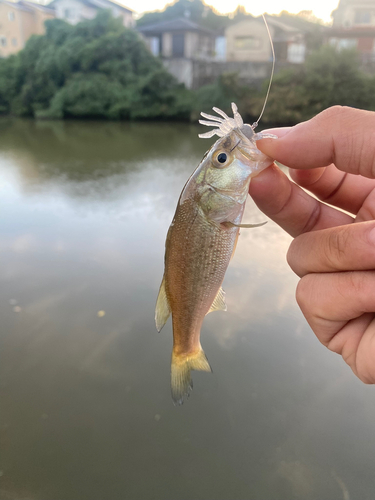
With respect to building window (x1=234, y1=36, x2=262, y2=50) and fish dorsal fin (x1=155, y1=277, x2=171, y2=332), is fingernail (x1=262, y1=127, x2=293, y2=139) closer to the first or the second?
fish dorsal fin (x1=155, y1=277, x2=171, y2=332)

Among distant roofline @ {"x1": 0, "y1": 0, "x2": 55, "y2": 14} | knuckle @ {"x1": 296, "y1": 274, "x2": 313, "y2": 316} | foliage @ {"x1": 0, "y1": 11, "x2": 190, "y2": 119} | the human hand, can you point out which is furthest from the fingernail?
distant roofline @ {"x1": 0, "y1": 0, "x2": 55, "y2": 14}

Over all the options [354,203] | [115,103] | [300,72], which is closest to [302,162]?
[354,203]

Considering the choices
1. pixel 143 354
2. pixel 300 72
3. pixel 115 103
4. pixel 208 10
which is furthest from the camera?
pixel 208 10

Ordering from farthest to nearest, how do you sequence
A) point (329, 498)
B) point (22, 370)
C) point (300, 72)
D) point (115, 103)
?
1. point (115, 103)
2. point (300, 72)
3. point (22, 370)
4. point (329, 498)

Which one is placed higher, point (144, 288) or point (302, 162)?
point (302, 162)

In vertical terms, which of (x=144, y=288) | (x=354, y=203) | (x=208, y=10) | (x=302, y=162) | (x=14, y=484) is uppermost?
(x=208, y=10)

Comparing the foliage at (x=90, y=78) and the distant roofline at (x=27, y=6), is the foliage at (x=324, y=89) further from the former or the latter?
the distant roofline at (x=27, y=6)

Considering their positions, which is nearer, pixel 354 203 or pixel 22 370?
pixel 354 203

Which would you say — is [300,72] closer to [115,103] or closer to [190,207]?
[115,103]
